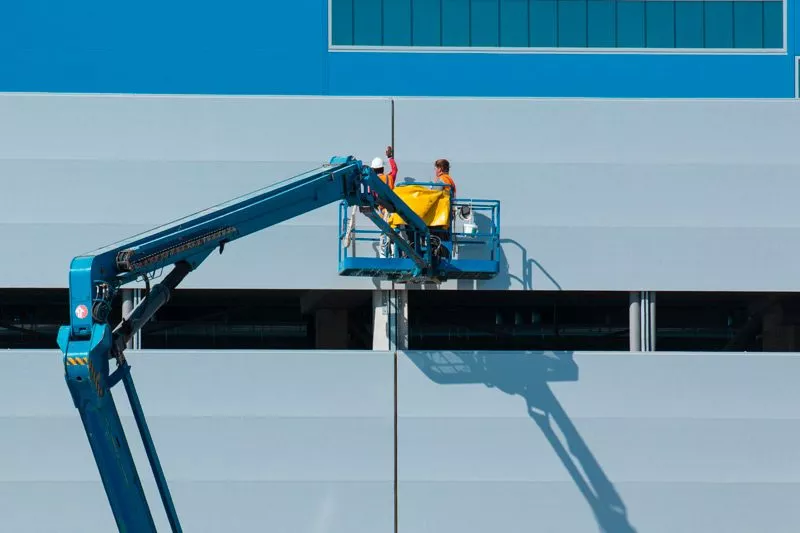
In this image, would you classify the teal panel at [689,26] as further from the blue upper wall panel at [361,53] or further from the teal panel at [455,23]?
the teal panel at [455,23]

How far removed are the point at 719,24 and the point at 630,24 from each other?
81.4 inches

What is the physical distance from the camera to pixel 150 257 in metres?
11.0

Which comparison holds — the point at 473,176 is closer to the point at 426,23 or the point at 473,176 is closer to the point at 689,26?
the point at 426,23

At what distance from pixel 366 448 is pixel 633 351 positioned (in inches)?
170

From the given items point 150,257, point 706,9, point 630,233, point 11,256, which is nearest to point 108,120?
point 11,256

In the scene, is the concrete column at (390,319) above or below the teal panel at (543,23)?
below

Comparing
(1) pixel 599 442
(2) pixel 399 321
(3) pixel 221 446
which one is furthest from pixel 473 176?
(3) pixel 221 446

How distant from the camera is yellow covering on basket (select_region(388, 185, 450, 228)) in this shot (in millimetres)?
14625

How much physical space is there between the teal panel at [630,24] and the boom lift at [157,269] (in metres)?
9.67

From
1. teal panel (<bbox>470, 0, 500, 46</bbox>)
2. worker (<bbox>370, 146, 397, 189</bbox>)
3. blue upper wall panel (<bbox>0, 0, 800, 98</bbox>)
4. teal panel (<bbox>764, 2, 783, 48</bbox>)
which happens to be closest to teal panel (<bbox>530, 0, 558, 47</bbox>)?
blue upper wall panel (<bbox>0, 0, 800, 98</bbox>)

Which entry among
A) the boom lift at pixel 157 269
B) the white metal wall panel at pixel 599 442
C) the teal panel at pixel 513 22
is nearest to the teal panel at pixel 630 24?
the teal panel at pixel 513 22

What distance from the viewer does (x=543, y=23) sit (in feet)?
76.4

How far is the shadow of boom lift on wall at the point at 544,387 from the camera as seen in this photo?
1518 cm

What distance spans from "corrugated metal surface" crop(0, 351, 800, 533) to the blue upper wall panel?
852 centimetres
